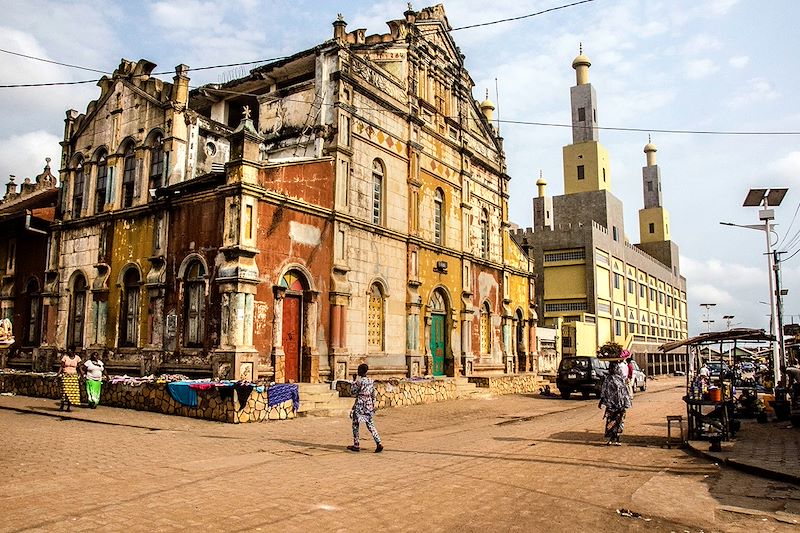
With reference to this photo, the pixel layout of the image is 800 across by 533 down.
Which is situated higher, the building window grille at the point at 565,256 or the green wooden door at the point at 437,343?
the building window grille at the point at 565,256

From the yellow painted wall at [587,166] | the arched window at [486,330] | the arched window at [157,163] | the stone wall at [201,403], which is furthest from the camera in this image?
the yellow painted wall at [587,166]

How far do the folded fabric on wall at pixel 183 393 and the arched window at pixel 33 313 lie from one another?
11727 mm

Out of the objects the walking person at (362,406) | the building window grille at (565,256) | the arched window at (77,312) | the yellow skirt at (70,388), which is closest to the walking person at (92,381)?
the yellow skirt at (70,388)

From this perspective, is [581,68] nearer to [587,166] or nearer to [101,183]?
[587,166]

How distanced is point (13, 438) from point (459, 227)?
64.2 feet

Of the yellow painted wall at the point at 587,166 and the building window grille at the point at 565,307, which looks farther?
the yellow painted wall at the point at 587,166

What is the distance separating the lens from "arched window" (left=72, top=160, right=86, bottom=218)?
23.2 m

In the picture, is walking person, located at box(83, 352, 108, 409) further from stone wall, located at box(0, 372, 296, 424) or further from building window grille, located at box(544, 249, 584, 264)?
building window grille, located at box(544, 249, 584, 264)

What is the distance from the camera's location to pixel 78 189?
23422 millimetres

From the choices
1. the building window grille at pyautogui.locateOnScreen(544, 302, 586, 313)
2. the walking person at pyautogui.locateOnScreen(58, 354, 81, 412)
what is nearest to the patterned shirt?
the walking person at pyautogui.locateOnScreen(58, 354, 81, 412)

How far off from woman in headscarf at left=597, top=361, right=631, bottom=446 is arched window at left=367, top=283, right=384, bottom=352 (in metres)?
9.92

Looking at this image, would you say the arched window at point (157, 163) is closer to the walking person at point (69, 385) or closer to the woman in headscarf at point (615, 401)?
the walking person at point (69, 385)

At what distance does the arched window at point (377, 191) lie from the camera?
22469 millimetres

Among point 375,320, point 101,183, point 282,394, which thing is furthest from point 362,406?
point 101,183
